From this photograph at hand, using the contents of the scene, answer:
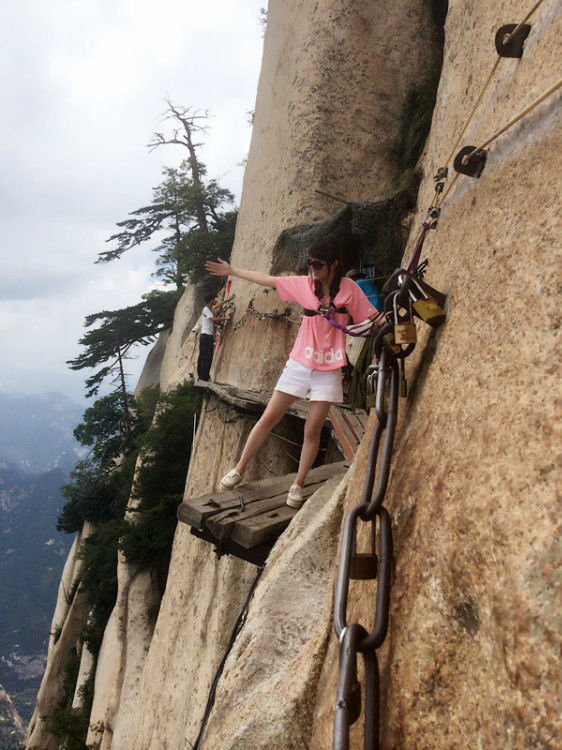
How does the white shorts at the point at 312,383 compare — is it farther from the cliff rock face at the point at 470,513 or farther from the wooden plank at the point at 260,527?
the wooden plank at the point at 260,527

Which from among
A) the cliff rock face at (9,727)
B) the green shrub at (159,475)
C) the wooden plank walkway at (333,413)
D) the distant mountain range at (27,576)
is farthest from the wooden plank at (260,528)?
the distant mountain range at (27,576)

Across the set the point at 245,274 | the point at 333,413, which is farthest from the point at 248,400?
the point at 245,274

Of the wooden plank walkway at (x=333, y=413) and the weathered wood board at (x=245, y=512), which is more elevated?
the wooden plank walkway at (x=333, y=413)

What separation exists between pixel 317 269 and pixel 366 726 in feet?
8.98

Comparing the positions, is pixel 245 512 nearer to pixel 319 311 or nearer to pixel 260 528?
pixel 260 528

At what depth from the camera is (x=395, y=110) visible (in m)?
8.23

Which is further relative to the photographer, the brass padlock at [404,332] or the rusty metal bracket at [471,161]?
the rusty metal bracket at [471,161]

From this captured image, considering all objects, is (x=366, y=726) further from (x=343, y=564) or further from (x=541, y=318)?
(x=541, y=318)

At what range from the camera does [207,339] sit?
10844mm

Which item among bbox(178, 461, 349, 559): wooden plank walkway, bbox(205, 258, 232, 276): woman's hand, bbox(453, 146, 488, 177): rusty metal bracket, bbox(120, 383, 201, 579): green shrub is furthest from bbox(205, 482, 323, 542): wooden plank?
bbox(120, 383, 201, 579): green shrub

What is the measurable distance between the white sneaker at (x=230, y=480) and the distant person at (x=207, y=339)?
646 centimetres

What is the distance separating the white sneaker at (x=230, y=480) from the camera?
424cm

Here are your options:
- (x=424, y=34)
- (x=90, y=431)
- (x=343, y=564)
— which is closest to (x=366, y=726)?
(x=343, y=564)

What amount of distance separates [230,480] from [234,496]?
0.14 metres
